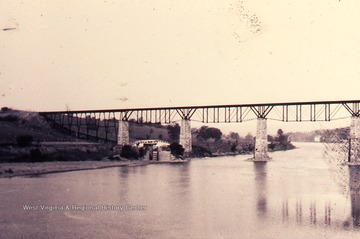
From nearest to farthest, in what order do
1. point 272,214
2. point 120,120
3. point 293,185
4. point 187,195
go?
point 272,214, point 187,195, point 293,185, point 120,120

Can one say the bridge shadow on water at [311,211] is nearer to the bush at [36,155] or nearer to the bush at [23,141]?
the bush at [36,155]

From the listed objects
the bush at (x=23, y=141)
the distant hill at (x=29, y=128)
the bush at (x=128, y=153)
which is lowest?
the bush at (x=128, y=153)

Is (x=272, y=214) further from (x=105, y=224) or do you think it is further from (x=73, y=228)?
(x=73, y=228)

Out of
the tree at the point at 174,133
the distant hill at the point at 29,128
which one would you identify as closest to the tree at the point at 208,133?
the tree at the point at 174,133

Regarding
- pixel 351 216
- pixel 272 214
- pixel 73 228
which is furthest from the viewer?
pixel 272 214

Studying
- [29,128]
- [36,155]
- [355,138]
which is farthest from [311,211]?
[29,128]

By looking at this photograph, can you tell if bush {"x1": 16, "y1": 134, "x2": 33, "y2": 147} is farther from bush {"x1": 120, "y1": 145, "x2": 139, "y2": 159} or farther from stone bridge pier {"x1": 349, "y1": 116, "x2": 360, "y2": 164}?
stone bridge pier {"x1": 349, "y1": 116, "x2": 360, "y2": 164}

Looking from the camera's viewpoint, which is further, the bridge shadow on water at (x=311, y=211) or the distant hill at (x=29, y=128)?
the distant hill at (x=29, y=128)

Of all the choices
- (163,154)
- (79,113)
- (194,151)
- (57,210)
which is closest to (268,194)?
(57,210)
